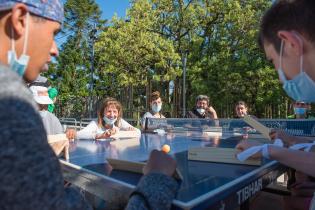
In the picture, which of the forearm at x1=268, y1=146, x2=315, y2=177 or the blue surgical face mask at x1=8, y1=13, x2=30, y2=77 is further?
the forearm at x1=268, y1=146, x2=315, y2=177

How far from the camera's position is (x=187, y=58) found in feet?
63.8

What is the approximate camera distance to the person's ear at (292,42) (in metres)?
1.51

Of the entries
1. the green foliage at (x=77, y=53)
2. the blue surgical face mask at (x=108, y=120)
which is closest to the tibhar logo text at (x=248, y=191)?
the blue surgical face mask at (x=108, y=120)

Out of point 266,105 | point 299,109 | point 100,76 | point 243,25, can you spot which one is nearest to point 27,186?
point 299,109

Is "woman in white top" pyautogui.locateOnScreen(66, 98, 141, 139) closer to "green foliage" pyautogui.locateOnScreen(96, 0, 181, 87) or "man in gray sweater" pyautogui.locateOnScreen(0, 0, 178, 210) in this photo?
"man in gray sweater" pyautogui.locateOnScreen(0, 0, 178, 210)

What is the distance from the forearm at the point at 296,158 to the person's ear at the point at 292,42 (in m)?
0.76

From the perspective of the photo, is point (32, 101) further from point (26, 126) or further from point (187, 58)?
point (187, 58)

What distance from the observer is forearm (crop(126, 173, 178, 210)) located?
3.71 ft

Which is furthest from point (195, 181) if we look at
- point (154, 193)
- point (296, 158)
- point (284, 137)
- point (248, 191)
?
point (284, 137)

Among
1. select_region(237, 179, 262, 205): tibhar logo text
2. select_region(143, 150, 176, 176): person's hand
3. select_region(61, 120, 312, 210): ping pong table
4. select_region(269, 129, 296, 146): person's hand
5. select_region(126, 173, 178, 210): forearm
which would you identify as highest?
select_region(269, 129, 296, 146): person's hand

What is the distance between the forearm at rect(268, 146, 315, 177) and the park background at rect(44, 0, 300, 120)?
14548 millimetres

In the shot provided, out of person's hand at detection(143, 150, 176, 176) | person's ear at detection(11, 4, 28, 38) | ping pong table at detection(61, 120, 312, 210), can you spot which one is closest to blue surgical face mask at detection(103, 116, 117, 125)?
ping pong table at detection(61, 120, 312, 210)

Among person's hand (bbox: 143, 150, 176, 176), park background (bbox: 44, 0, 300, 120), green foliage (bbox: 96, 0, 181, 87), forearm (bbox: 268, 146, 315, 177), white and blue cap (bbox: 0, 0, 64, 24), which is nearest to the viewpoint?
white and blue cap (bbox: 0, 0, 64, 24)

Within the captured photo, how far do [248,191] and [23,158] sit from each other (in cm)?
141
